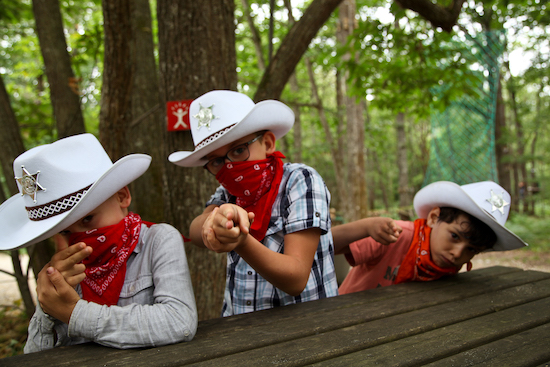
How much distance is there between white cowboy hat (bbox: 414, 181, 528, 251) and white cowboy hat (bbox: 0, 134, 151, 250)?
1482 mm

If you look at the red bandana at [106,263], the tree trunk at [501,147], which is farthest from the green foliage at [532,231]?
the red bandana at [106,263]

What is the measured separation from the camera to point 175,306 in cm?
133

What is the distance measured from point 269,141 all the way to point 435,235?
3.39 ft

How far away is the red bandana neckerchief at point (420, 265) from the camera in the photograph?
79.8 inches

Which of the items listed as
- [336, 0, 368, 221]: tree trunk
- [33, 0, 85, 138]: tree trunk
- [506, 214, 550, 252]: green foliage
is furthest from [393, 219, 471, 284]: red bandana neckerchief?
[506, 214, 550, 252]: green foliage

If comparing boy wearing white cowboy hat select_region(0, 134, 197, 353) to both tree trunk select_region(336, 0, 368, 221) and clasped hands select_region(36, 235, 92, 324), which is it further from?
tree trunk select_region(336, 0, 368, 221)

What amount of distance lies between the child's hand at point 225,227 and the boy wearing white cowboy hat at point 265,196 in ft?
0.88

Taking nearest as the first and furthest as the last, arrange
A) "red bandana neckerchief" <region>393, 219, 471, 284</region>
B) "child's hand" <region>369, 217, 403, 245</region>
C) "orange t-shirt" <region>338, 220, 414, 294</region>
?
1. "child's hand" <region>369, 217, 403, 245</region>
2. "red bandana neckerchief" <region>393, 219, 471, 284</region>
3. "orange t-shirt" <region>338, 220, 414, 294</region>

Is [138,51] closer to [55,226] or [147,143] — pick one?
[147,143]

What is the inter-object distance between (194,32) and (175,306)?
6.18 feet

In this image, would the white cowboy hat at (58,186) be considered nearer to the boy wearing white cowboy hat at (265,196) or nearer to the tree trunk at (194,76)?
the boy wearing white cowboy hat at (265,196)

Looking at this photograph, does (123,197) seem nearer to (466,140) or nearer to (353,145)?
(353,145)

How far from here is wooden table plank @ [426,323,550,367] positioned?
112 cm

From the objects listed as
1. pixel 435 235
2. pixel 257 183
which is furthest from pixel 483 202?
pixel 257 183
